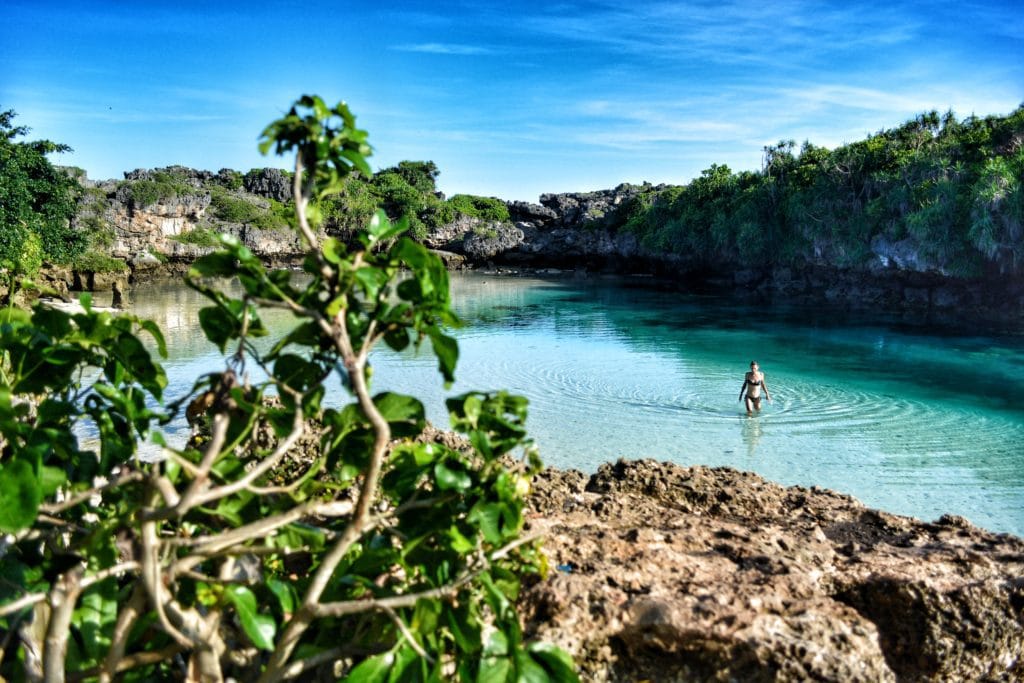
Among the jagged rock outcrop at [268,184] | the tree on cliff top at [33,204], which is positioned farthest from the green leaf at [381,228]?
the jagged rock outcrop at [268,184]

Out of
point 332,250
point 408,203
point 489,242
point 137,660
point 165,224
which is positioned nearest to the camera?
point 332,250

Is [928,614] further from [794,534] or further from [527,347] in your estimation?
[527,347]

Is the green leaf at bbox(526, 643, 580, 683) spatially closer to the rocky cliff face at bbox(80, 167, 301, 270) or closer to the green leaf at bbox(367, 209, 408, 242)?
the green leaf at bbox(367, 209, 408, 242)

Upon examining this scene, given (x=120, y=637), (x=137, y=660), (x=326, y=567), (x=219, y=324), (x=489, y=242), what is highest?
(x=489, y=242)

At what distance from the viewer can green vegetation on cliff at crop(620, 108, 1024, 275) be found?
24.3 m

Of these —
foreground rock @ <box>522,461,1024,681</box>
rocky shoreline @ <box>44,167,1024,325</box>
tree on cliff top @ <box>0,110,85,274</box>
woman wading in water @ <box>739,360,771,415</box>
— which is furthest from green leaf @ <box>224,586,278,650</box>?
rocky shoreline @ <box>44,167,1024,325</box>

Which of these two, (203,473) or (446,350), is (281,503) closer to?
(203,473)

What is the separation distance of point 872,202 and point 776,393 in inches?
756

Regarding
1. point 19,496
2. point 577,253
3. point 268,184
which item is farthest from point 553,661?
point 268,184

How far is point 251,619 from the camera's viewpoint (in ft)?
5.47

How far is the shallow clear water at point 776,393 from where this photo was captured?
9.93 meters

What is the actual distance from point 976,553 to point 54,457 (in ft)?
11.9

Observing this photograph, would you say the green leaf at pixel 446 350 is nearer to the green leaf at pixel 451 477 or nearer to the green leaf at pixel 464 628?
the green leaf at pixel 451 477

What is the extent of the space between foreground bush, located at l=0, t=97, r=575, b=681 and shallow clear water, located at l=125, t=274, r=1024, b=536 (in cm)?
763
